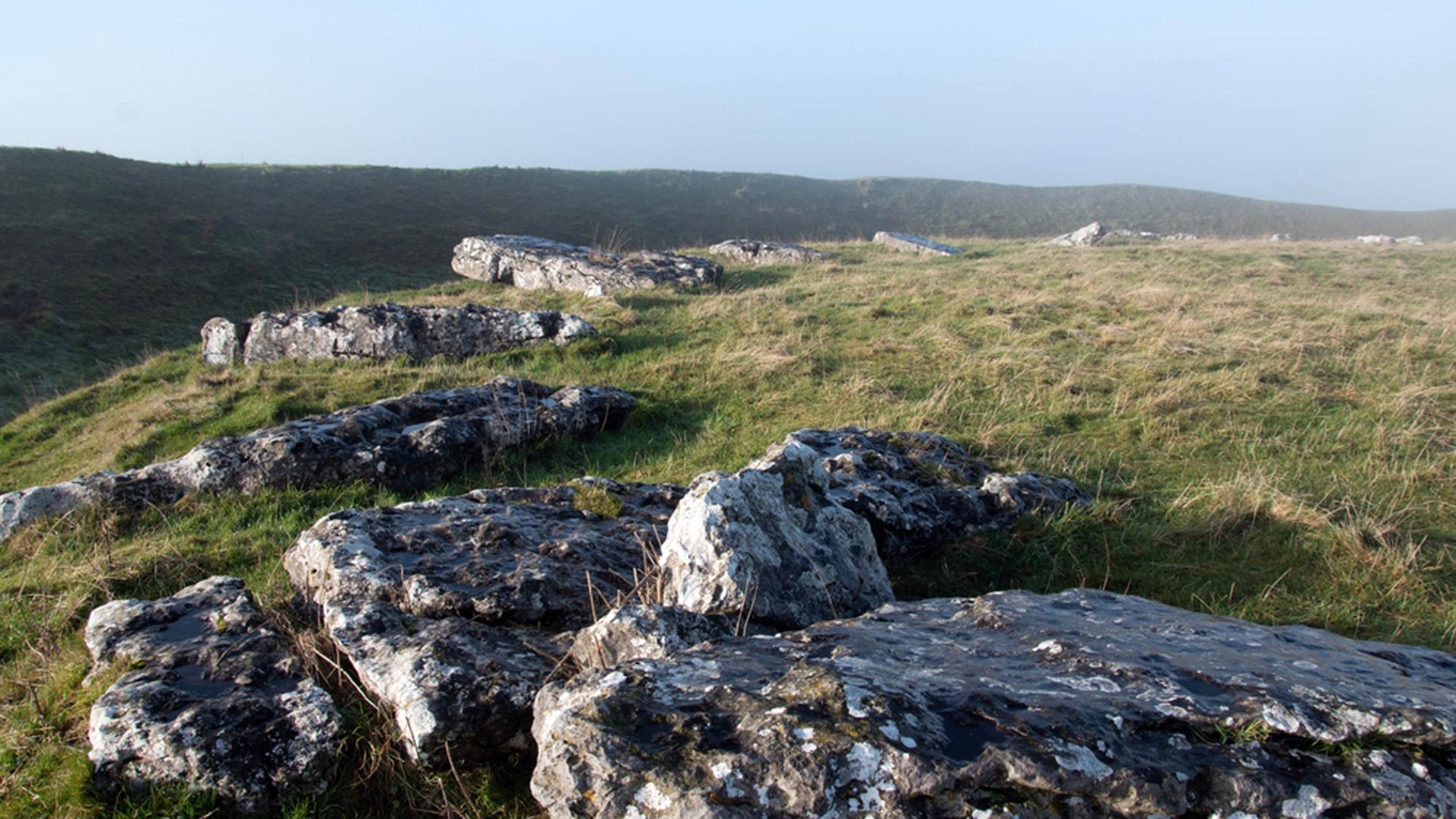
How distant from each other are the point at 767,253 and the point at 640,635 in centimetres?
2171

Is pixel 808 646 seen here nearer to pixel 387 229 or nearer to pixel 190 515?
pixel 190 515

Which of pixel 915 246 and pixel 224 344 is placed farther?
pixel 915 246

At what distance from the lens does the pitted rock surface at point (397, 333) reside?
45.7 ft

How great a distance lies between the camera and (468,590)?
4.52 meters

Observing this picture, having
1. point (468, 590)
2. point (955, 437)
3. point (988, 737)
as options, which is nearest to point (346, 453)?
point (468, 590)

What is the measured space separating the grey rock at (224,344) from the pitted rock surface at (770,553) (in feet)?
43.1

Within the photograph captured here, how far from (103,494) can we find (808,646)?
25.9 ft

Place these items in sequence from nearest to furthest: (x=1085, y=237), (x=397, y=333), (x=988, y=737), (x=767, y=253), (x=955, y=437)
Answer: (x=988, y=737) < (x=955, y=437) < (x=397, y=333) < (x=767, y=253) < (x=1085, y=237)

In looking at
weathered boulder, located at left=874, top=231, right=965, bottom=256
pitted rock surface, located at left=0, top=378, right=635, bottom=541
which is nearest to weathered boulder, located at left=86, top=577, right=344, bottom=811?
pitted rock surface, located at left=0, top=378, right=635, bottom=541

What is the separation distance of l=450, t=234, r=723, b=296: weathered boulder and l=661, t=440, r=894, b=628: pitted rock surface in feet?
45.6

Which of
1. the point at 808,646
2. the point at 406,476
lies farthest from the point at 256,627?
the point at 406,476

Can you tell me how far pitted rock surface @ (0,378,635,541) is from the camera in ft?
26.0

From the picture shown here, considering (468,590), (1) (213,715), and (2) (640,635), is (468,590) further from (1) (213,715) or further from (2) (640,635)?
(2) (640,635)

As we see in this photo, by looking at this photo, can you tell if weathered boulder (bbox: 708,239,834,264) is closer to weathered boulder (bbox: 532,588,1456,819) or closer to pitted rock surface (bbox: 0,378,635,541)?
pitted rock surface (bbox: 0,378,635,541)
